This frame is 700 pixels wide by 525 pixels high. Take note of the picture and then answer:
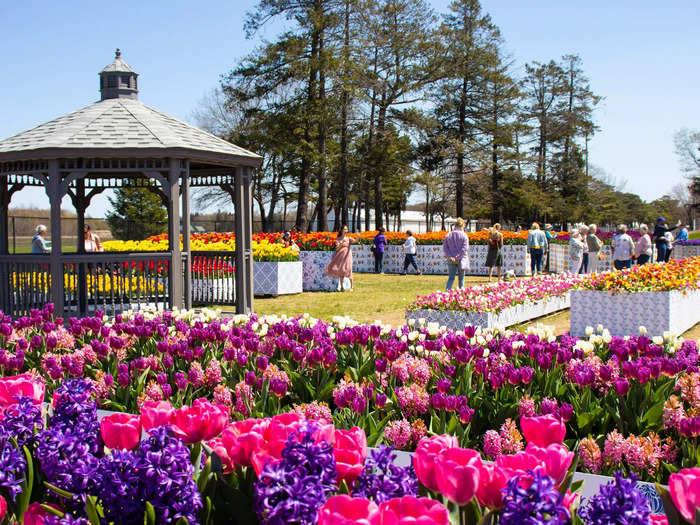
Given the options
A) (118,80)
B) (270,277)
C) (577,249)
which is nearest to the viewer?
(118,80)

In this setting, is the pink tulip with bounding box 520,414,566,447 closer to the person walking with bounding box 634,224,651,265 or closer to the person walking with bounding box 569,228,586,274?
the person walking with bounding box 569,228,586,274

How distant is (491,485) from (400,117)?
123 feet

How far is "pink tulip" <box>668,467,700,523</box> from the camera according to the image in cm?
162

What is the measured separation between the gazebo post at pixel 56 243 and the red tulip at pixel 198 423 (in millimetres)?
9829

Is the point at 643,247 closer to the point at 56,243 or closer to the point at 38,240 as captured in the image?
the point at 56,243

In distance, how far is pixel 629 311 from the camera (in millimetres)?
10984

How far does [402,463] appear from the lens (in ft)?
10.2

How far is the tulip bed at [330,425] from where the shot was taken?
1.70m

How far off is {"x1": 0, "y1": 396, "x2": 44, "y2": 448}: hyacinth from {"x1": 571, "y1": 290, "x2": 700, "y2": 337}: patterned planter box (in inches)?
393

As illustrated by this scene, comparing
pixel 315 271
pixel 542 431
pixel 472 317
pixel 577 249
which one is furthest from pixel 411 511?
pixel 315 271

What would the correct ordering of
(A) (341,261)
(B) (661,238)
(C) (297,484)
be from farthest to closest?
(B) (661,238) < (A) (341,261) < (C) (297,484)

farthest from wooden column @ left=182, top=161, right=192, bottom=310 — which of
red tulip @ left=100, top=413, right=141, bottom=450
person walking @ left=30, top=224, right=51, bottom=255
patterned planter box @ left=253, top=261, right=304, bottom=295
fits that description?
red tulip @ left=100, top=413, right=141, bottom=450

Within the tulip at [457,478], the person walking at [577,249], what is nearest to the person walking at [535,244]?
the person walking at [577,249]

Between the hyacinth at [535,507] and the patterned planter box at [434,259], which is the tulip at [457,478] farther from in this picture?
the patterned planter box at [434,259]
